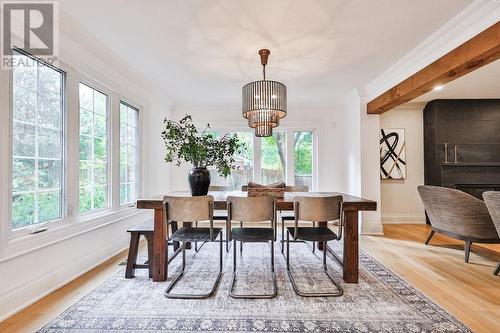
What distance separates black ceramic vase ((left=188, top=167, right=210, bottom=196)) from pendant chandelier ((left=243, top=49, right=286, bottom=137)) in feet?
2.64

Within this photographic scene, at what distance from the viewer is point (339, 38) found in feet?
8.45

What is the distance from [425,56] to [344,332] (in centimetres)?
299

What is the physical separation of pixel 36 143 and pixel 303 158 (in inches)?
170

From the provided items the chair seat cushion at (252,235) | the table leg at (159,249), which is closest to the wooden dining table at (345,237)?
the table leg at (159,249)

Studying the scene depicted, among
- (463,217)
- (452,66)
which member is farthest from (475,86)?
(463,217)

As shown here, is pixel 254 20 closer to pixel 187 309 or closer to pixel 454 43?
pixel 454 43

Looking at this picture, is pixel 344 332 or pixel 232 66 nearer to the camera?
pixel 344 332

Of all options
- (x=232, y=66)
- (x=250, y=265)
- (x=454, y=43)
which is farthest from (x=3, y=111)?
(x=454, y=43)

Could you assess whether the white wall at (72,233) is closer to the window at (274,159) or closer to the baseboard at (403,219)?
the window at (274,159)

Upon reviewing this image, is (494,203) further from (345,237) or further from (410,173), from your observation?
Answer: (410,173)

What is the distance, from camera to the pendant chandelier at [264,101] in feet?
8.54

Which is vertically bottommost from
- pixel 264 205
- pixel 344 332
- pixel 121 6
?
pixel 344 332

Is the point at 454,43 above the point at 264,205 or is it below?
above

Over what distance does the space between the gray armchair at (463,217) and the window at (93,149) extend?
13.6ft
